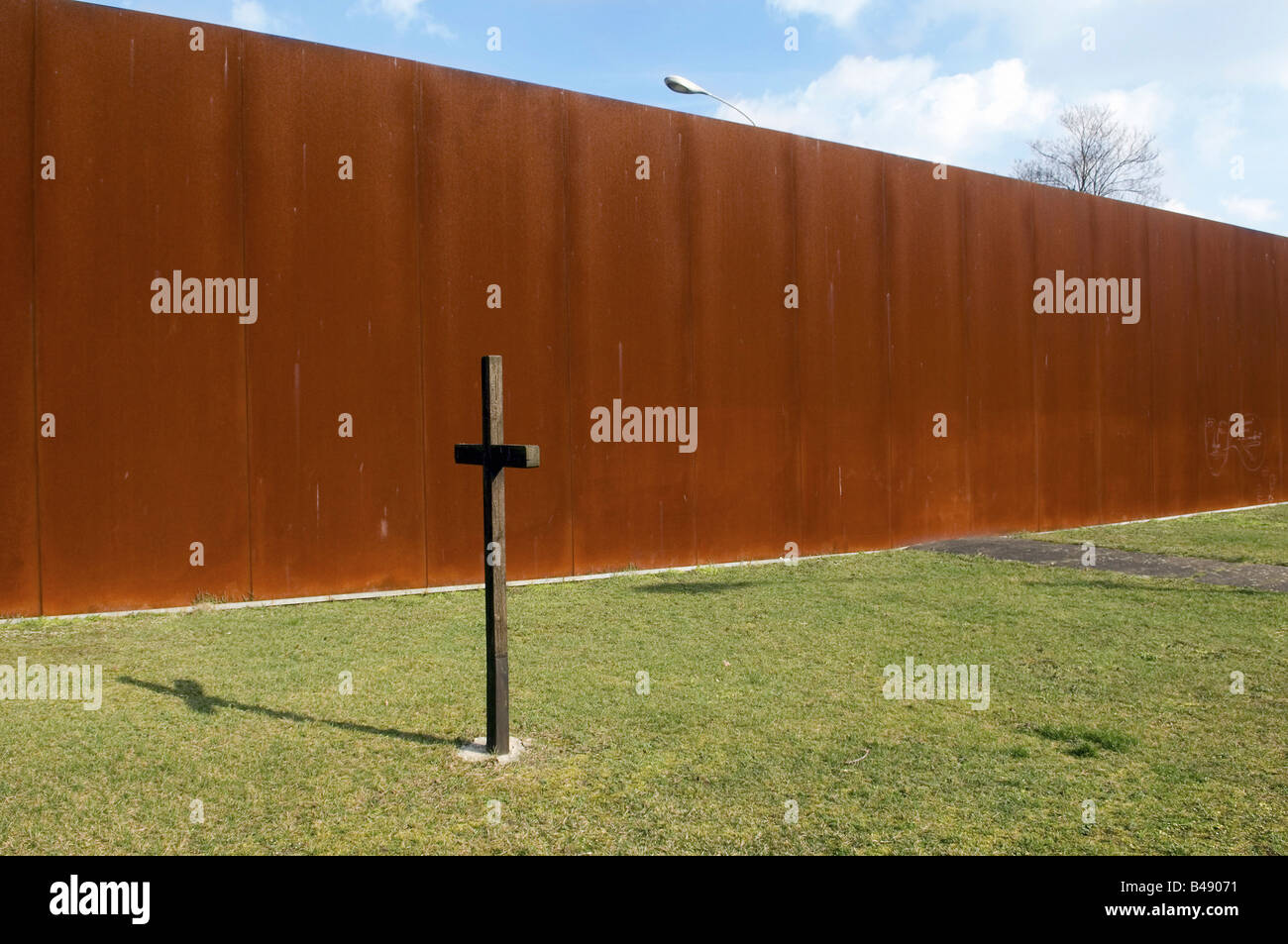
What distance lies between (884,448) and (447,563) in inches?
240

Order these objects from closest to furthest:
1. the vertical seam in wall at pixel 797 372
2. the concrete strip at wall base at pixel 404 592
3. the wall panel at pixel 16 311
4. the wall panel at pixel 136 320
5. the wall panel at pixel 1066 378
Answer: the wall panel at pixel 16 311, the wall panel at pixel 136 320, the concrete strip at wall base at pixel 404 592, the vertical seam in wall at pixel 797 372, the wall panel at pixel 1066 378

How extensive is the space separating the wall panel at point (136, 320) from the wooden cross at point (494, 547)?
15.6 feet

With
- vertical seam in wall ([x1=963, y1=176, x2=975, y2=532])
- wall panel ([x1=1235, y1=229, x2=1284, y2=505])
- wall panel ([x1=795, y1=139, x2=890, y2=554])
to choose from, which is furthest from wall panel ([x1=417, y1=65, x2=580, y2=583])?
wall panel ([x1=1235, y1=229, x2=1284, y2=505])

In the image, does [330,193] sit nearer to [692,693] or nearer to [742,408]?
[742,408]

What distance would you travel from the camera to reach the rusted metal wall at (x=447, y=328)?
803cm

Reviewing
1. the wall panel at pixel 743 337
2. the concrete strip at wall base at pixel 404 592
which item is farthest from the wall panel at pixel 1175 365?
the wall panel at pixel 743 337

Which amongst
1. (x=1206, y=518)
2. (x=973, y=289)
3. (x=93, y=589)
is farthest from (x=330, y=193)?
(x=1206, y=518)

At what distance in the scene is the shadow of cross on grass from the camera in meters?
4.90

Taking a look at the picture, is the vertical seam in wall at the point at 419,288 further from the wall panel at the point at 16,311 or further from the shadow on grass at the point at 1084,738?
the shadow on grass at the point at 1084,738

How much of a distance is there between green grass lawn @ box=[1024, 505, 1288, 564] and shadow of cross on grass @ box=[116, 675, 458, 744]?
9753 mm
